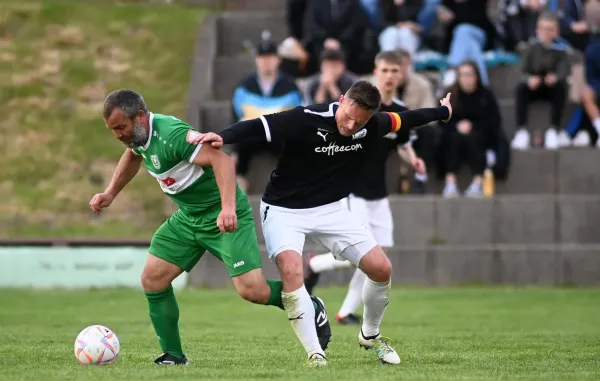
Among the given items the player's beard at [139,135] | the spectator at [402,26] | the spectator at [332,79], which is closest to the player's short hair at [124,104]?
the player's beard at [139,135]

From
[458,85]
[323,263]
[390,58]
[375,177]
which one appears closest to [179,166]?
[390,58]

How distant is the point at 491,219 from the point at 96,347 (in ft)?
32.6

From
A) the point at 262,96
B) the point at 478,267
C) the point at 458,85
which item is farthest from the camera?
the point at 262,96

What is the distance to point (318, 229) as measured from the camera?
31.0 ft

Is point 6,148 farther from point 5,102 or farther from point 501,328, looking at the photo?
point 501,328

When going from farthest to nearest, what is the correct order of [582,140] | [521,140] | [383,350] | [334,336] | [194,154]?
[582,140], [521,140], [334,336], [383,350], [194,154]

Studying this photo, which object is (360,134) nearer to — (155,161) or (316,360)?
(155,161)

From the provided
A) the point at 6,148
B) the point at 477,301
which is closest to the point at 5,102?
the point at 6,148

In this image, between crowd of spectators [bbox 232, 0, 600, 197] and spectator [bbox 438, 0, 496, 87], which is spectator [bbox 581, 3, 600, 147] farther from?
spectator [bbox 438, 0, 496, 87]

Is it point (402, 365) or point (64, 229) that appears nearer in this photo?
point (402, 365)

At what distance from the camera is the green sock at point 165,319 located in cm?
922

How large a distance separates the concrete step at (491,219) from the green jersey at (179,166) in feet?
28.6

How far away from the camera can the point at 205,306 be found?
15.0 meters

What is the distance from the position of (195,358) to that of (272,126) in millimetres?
1924
